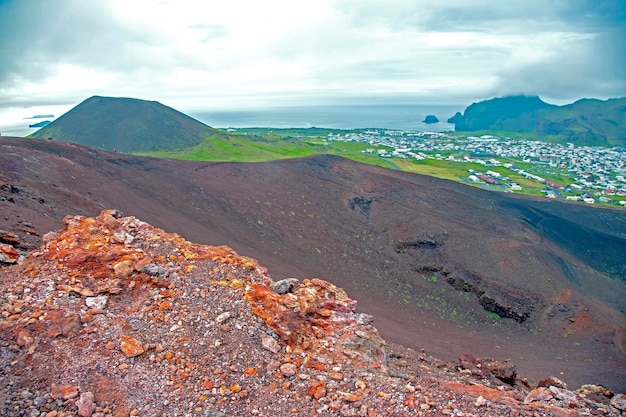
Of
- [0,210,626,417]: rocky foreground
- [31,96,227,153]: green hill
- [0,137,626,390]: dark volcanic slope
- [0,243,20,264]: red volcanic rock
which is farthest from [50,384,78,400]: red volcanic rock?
[31,96,227,153]: green hill

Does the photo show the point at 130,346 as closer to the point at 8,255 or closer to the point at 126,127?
the point at 8,255

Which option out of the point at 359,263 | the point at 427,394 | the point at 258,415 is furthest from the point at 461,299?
the point at 258,415

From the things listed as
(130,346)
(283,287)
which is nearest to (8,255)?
(130,346)

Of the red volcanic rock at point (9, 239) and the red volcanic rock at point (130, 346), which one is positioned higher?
the red volcanic rock at point (9, 239)

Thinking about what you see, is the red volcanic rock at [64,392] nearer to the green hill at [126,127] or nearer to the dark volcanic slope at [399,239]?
the dark volcanic slope at [399,239]

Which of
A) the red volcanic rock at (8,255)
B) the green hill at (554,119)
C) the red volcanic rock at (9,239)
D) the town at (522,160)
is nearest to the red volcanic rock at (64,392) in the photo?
the red volcanic rock at (8,255)

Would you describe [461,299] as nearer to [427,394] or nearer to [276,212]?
[276,212]

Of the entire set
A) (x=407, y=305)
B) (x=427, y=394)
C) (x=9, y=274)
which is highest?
(x=9, y=274)

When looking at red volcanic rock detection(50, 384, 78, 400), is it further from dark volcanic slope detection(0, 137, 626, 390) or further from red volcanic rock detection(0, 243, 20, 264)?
dark volcanic slope detection(0, 137, 626, 390)
